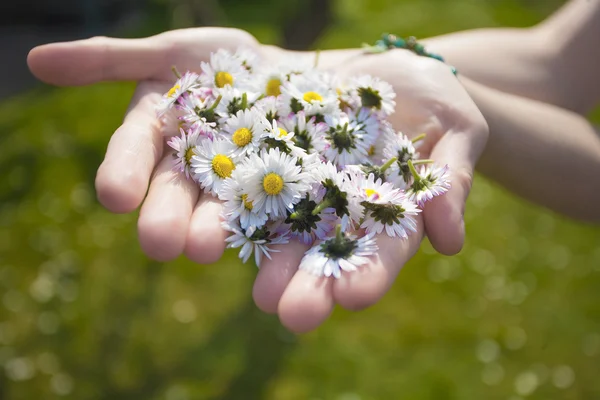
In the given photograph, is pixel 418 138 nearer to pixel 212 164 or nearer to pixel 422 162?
pixel 422 162

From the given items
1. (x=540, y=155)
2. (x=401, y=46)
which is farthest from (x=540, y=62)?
(x=401, y=46)

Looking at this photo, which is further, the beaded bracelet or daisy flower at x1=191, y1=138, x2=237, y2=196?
the beaded bracelet

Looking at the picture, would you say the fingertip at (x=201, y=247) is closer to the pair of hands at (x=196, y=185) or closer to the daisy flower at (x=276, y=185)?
the pair of hands at (x=196, y=185)

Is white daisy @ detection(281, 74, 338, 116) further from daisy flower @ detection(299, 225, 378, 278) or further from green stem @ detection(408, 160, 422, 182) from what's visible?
daisy flower @ detection(299, 225, 378, 278)

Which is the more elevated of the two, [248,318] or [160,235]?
[160,235]

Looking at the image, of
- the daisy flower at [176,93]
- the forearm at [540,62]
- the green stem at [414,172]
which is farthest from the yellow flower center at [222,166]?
the forearm at [540,62]

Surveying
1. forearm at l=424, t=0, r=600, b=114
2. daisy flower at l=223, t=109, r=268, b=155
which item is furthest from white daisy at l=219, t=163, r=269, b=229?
forearm at l=424, t=0, r=600, b=114
